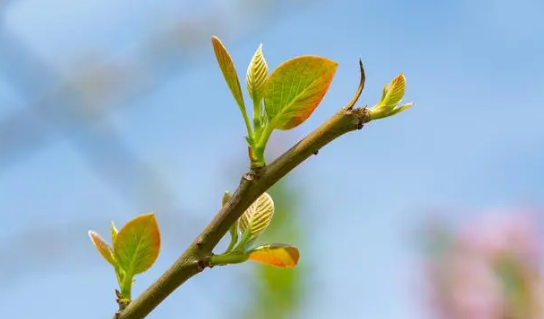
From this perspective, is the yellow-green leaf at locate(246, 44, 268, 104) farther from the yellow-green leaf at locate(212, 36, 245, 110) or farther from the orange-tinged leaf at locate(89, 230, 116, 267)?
the orange-tinged leaf at locate(89, 230, 116, 267)

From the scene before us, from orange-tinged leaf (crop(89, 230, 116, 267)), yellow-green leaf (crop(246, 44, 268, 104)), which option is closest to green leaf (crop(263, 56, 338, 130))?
yellow-green leaf (crop(246, 44, 268, 104))

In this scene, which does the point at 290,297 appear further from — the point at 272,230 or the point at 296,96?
the point at 296,96

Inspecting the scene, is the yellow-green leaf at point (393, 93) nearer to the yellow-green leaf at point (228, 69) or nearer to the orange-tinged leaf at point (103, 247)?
the yellow-green leaf at point (228, 69)

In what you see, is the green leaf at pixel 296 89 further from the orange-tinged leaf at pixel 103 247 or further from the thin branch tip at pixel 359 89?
the orange-tinged leaf at pixel 103 247

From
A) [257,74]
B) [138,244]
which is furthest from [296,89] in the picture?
[138,244]

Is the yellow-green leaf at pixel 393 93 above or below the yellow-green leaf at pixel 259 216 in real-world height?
above

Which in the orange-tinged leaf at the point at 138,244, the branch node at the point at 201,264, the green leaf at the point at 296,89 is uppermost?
the green leaf at the point at 296,89

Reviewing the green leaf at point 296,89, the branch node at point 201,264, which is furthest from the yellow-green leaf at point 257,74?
the branch node at point 201,264
